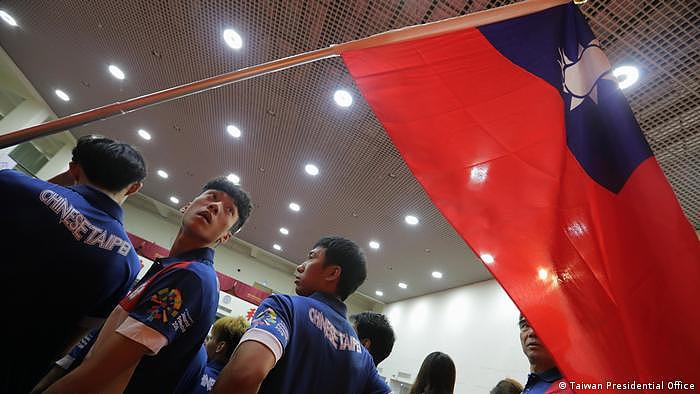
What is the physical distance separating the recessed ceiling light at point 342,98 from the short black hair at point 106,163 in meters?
3.21

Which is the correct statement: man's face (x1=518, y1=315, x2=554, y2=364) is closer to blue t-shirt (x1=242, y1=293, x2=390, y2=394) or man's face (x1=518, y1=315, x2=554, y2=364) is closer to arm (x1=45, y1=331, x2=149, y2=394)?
blue t-shirt (x1=242, y1=293, x2=390, y2=394)

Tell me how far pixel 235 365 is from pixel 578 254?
93 centimetres

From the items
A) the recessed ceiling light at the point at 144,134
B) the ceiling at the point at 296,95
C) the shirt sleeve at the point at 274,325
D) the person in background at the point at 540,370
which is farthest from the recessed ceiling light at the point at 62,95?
the person in background at the point at 540,370

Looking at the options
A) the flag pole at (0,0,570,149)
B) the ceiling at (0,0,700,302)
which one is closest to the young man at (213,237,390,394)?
the flag pole at (0,0,570,149)

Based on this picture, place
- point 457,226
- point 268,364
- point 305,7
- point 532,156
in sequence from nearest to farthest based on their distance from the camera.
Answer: point 268,364 → point 457,226 → point 532,156 → point 305,7

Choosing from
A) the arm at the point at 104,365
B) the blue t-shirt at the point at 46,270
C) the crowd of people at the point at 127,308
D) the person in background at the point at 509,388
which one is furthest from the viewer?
the person in background at the point at 509,388

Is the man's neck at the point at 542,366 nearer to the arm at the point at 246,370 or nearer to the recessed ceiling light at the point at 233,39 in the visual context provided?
the arm at the point at 246,370

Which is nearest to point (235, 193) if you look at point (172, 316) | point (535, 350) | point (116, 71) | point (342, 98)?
point (172, 316)

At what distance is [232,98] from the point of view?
194 inches

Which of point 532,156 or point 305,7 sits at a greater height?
point 305,7

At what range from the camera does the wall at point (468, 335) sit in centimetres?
645

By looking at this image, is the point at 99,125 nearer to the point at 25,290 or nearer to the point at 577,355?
the point at 25,290

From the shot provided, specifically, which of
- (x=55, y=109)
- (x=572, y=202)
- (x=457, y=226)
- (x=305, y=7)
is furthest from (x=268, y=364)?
(x=55, y=109)

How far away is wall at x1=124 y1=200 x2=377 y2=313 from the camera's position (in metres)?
11.0
